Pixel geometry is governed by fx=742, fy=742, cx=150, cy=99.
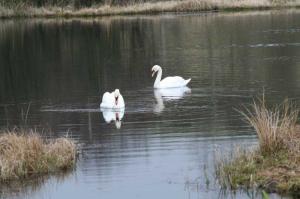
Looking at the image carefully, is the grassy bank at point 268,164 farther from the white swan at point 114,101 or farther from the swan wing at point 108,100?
the swan wing at point 108,100

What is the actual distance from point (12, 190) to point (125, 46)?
33867mm

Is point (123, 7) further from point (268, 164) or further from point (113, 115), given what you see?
point (268, 164)

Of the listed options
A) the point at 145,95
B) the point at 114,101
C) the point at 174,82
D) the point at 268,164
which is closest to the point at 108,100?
the point at 114,101

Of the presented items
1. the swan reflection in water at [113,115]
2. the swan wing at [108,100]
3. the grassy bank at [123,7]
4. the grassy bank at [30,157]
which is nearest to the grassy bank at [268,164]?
the grassy bank at [30,157]

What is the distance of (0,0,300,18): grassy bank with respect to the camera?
72438 mm

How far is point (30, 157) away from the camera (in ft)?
48.0

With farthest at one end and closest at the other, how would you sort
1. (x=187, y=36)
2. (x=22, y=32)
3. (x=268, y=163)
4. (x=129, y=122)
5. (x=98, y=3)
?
(x=98, y=3) → (x=22, y=32) → (x=187, y=36) → (x=129, y=122) → (x=268, y=163)

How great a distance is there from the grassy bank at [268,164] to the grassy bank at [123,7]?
5935 cm

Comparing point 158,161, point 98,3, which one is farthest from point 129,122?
point 98,3

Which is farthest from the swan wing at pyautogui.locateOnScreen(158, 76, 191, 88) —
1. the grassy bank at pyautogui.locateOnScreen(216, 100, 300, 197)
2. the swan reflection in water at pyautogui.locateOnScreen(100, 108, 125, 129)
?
the grassy bank at pyautogui.locateOnScreen(216, 100, 300, 197)

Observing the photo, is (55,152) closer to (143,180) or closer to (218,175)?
(143,180)

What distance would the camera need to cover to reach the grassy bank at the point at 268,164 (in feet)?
40.6

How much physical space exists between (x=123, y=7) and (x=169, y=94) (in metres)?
49.9

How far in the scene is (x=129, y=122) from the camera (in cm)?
2067
